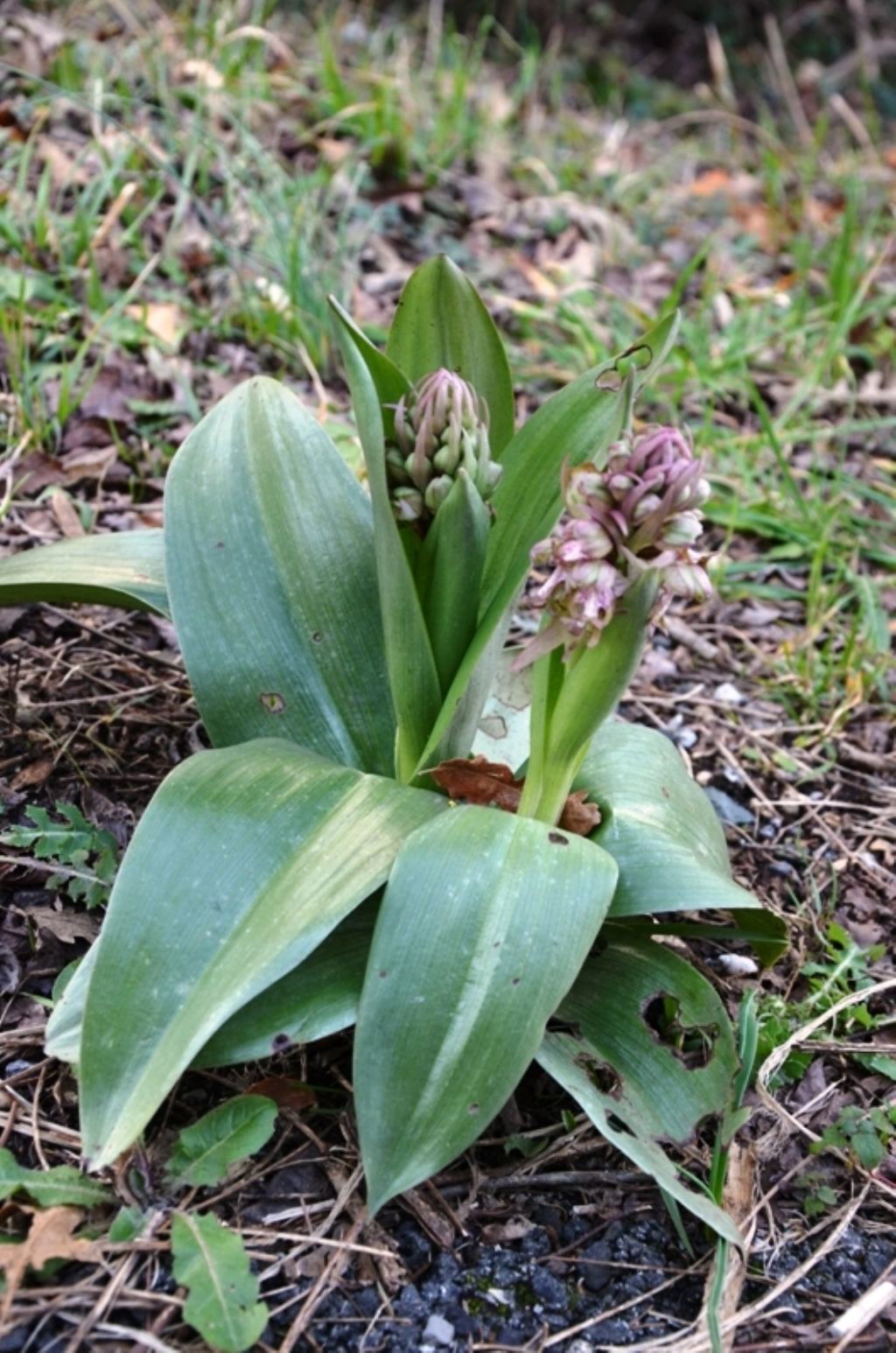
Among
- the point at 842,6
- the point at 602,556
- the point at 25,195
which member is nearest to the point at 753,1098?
the point at 602,556

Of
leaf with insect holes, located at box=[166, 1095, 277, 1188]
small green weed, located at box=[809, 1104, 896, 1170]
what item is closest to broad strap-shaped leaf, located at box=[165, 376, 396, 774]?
leaf with insect holes, located at box=[166, 1095, 277, 1188]

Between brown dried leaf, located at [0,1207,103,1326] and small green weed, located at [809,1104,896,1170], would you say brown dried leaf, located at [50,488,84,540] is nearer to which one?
brown dried leaf, located at [0,1207,103,1326]

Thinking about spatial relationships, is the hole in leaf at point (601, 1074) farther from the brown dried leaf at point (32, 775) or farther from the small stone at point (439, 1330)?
the brown dried leaf at point (32, 775)

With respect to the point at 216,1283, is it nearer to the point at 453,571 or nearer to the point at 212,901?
the point at 212,901

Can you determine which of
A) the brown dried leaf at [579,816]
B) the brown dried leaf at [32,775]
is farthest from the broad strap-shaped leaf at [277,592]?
the brown dried leaf at [32,775]

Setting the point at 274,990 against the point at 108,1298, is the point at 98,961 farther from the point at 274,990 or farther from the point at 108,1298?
the point at 108,1298

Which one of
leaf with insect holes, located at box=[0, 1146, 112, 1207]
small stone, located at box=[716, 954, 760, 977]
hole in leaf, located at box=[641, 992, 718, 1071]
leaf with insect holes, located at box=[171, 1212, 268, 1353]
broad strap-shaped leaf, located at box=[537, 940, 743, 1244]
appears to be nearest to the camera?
leaf with insect holes, located at box=[171, 1212, 268, 1353]
